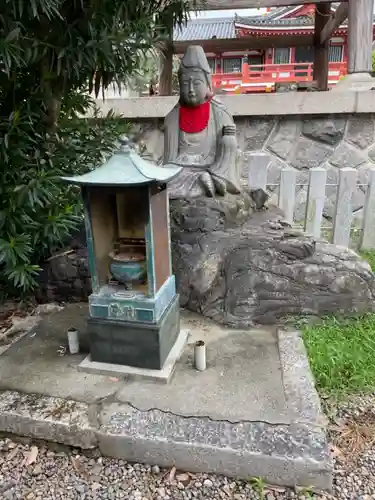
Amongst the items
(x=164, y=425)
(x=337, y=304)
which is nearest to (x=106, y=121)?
(x=337, y=304)

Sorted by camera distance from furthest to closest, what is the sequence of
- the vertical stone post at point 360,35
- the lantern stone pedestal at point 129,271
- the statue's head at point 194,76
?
1. the vertical stone post at point 360,35
2. the statue's head at point 194,76
3. the lantern stone pedestal at point 129,271

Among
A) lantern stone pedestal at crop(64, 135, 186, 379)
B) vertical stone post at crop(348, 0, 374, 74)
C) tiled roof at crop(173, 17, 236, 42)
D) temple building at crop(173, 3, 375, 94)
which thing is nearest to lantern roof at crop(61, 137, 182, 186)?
lantern stone pedestal at crop(64, 135, 186, 379)

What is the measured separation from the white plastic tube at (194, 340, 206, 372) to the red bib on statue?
205cm

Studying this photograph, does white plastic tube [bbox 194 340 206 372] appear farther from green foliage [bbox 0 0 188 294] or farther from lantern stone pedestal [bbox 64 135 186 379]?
green foliage [bbox 0 0 188 294]

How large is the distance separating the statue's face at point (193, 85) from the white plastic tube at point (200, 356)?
2.12m

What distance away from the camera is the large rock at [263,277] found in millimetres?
2836

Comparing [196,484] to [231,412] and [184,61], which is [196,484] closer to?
[231,412]

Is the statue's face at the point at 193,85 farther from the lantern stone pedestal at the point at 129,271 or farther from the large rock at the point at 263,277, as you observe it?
the lantern stone pedestal at the point at 129,271

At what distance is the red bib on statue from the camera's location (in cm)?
357

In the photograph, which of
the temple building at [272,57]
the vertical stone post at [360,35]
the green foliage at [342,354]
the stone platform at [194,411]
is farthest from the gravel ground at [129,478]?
the temple building at [272,57]

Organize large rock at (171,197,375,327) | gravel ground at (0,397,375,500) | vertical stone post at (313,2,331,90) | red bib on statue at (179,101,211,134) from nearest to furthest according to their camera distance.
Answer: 1. gravel ground at (0,397,375,500)
2. large rock at (171,197,375,327)
3. red bib on statue at (179,101,211,134)
4. vertical stone post at (313,2,331,90)

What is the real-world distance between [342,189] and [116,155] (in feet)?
10.2

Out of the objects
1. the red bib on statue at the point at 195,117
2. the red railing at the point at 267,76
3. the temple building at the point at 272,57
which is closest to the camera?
the red bib on statue at the point at 195,117

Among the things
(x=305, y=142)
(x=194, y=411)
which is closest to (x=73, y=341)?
(x=194, y=411)
